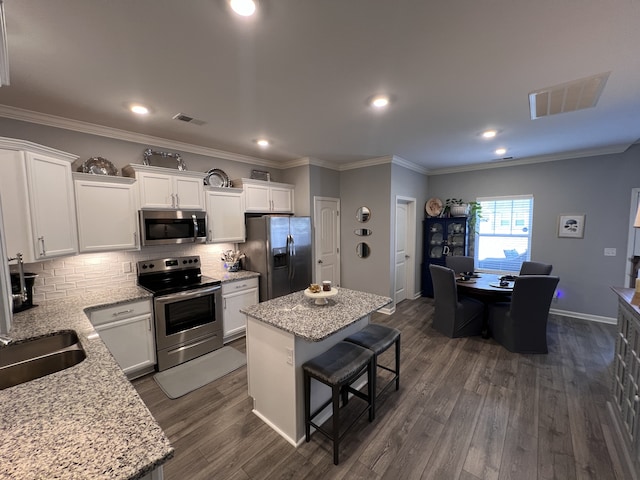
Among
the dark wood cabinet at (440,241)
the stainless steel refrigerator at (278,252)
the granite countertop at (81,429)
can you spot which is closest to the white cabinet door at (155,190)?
the stainless steel refrigerator at (278,252)

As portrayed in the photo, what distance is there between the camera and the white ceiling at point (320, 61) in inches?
51.8

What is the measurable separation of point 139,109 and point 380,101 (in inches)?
85.3

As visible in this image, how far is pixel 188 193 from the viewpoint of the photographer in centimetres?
331

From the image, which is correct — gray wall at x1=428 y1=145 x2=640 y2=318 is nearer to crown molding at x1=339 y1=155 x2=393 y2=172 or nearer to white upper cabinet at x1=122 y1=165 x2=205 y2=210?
crown molding at x1=339 y1=155 x2=393 y2=172

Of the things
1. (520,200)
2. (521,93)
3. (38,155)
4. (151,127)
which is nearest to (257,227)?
(151,127)

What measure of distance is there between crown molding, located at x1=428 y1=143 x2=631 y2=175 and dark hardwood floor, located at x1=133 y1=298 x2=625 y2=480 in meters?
3.00

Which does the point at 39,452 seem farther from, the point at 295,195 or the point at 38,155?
the point at 295,195

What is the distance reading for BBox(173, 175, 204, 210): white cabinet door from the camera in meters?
3.21

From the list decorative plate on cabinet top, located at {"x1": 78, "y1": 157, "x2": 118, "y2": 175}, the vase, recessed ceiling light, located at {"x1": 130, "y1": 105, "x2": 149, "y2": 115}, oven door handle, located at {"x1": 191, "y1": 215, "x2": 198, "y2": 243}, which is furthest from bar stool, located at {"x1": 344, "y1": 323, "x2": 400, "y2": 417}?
the vase

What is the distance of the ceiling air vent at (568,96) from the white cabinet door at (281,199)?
329 cm

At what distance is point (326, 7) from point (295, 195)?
338 cm

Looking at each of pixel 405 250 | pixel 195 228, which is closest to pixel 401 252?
pixel 405 250

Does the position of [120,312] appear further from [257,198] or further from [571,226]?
[571,226]

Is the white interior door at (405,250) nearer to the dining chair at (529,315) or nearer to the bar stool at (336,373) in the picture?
the dining chair at (529,315)
